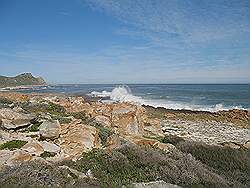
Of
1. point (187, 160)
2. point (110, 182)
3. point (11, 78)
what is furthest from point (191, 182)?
point (11, 78)

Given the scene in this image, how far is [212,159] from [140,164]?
2.30 m

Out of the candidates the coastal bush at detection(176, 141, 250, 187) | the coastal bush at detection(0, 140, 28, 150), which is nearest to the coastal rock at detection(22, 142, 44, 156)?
the coastal bush at detection(0, 140, 28, 150)

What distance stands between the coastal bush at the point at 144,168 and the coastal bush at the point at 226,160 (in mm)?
612

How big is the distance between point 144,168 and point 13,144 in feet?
17.5

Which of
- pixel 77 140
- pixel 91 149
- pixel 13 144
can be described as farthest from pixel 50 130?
pixel 91 149

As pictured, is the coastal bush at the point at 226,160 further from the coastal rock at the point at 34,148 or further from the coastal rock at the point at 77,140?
the coastal rock at the point at 34,148

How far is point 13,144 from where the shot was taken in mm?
11156

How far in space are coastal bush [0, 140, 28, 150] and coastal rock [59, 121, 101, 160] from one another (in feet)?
4.30

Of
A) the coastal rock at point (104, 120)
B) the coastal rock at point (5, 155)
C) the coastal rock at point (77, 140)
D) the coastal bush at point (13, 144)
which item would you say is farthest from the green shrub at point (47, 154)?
the coastal rock at point (104, 120)

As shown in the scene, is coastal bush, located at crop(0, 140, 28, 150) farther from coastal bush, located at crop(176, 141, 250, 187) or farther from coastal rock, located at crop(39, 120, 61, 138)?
coastal bush, located at crop(176, 141, 250, 187)

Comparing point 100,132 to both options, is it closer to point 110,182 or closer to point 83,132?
point 83,132

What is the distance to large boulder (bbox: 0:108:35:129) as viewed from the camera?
1379 cm

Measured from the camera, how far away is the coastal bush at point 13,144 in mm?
10852

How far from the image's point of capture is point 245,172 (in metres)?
8.25
